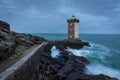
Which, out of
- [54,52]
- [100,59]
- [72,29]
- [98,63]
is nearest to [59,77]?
[98,63]

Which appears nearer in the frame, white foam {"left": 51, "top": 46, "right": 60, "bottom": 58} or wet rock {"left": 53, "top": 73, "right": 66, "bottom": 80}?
wet rock {"left": 53, "top": 73, "right": 66, "bottom": 80}

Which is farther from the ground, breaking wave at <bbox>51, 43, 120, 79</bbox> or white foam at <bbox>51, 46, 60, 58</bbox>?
white foam at <bbox>51, 46, 60, 58</bbox>

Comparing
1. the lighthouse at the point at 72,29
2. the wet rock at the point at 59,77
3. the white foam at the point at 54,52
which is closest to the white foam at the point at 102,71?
the wet rock at the point at 59,77

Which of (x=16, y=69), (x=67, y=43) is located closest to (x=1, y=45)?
(x=16, y=69)

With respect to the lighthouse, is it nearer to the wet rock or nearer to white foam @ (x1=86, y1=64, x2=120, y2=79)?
white foam @ (x1=86, y1=64, x2=120, y2=79)

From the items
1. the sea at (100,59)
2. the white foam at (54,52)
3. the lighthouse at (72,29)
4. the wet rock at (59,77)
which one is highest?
the lighthouse at (72,29)

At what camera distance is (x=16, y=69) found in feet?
21.1

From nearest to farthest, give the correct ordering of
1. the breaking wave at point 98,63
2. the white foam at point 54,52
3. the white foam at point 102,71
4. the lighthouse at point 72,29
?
the white foam at point 102,71 → the breaking wave at point 98,63 → the white foam at point 54,52 → the lighthouse at point 72,29

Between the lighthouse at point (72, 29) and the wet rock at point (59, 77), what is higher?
the lighthouse at point (72, 29)

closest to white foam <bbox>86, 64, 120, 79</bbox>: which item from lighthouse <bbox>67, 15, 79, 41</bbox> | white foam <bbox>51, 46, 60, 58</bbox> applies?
white foam <bbox>51, 46, 60, 58</bbox>

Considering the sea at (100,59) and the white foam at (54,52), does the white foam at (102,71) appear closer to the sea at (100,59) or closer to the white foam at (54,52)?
the sea at (100,59)

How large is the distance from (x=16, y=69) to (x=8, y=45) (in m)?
3.32

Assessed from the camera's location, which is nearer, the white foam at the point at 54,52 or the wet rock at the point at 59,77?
the wet rock at the point at 59,77

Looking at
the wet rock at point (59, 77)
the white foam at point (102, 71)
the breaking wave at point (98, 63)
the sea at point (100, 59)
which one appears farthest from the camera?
the sea at point (100, 59)
